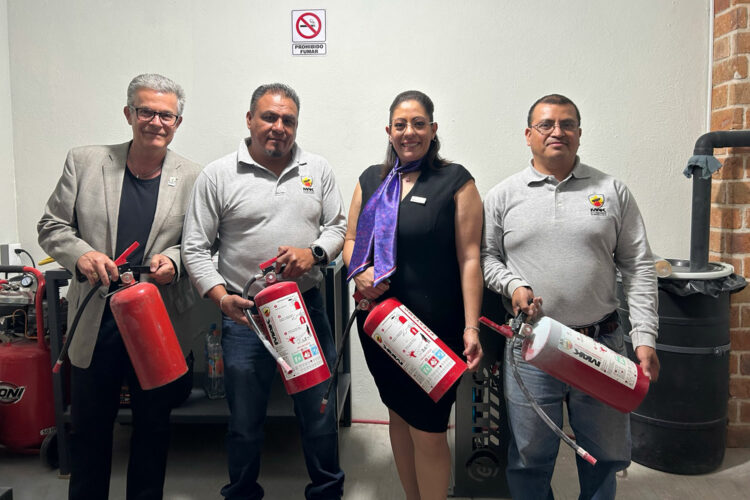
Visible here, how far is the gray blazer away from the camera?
160 cm

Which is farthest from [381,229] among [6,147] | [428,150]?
[6,147]

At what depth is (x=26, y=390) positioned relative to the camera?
2.21 m

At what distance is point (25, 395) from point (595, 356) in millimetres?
2237

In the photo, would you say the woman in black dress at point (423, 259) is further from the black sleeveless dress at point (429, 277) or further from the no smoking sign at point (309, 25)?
the no smoking sign at point (309, 25)

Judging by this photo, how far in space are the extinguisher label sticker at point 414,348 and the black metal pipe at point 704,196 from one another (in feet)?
4.53

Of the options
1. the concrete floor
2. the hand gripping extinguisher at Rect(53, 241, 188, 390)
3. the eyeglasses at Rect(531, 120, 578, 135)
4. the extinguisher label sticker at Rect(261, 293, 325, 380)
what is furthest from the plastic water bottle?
the eyeglasses at Rect(531, 120, 578, 135)

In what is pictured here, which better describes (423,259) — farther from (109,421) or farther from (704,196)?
(704,196)

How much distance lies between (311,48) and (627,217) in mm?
1602

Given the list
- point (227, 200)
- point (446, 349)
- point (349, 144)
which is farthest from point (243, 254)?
point (349, 144)

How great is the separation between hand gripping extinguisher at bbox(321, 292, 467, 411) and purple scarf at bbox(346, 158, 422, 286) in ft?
0.35

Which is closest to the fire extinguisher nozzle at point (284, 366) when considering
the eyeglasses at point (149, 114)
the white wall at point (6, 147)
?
the eyeglasses at point (149, 114)

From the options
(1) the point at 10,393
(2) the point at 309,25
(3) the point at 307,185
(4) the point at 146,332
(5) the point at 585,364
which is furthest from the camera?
(2) the point at 309,25

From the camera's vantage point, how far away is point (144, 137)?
1.64 meters

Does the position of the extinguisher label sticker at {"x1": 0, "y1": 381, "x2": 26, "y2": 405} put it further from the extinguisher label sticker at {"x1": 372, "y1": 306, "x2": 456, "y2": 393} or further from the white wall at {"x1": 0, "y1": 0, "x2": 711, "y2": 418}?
the extinguisher label sticker at {"x1": 372, "y1": 306, "x2": 456, "y2": 393}
